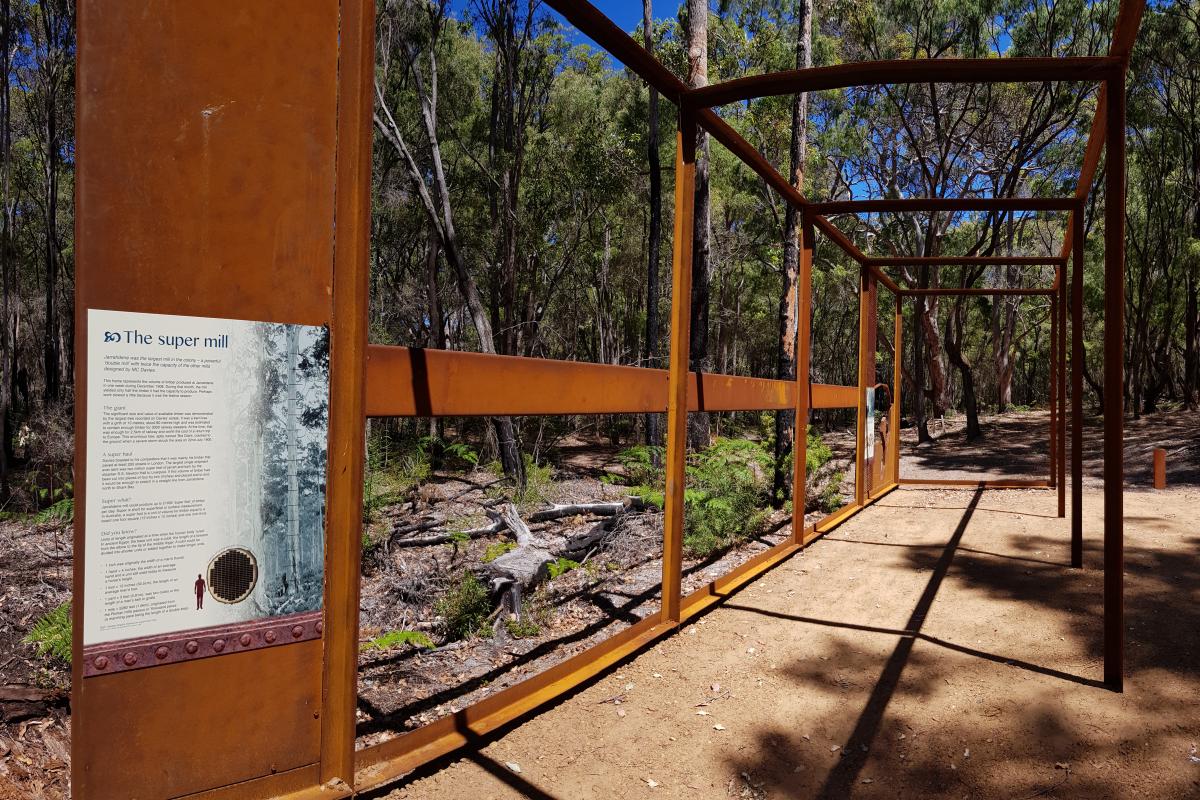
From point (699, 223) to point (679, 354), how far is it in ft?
32.3

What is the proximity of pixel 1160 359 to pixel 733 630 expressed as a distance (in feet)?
104

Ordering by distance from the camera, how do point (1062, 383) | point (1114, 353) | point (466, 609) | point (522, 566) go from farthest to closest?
1. point (1062, 383)
2. point (522, 566)
3. point (466, 609)
4. point (1114, 353)

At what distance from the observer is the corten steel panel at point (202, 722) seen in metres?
1.73

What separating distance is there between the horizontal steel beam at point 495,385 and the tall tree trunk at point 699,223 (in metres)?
6.60

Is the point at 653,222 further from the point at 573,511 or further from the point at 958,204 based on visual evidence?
the point at 958,204

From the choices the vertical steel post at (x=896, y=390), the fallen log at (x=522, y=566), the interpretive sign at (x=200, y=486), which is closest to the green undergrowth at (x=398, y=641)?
the fallen log at (x=522, y=566)

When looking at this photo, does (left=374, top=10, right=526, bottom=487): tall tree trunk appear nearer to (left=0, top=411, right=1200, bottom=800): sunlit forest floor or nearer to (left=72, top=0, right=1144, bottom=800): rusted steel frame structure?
(left=0, top=411, right=1200, bottom=800): sunlit forest floor

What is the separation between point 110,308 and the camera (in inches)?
66.7

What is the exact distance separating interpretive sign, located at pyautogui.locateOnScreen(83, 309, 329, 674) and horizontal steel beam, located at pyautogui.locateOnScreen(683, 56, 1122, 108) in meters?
2.68

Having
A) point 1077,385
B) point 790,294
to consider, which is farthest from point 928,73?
point 790,294

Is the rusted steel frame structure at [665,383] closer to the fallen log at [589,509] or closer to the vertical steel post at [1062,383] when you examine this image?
the fallen log at [589,509]

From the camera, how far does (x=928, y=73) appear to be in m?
3.49

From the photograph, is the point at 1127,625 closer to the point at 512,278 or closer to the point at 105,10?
the point at 105,10

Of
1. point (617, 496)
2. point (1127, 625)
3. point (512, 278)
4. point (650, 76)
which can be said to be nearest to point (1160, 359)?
A: point (512, 278)
